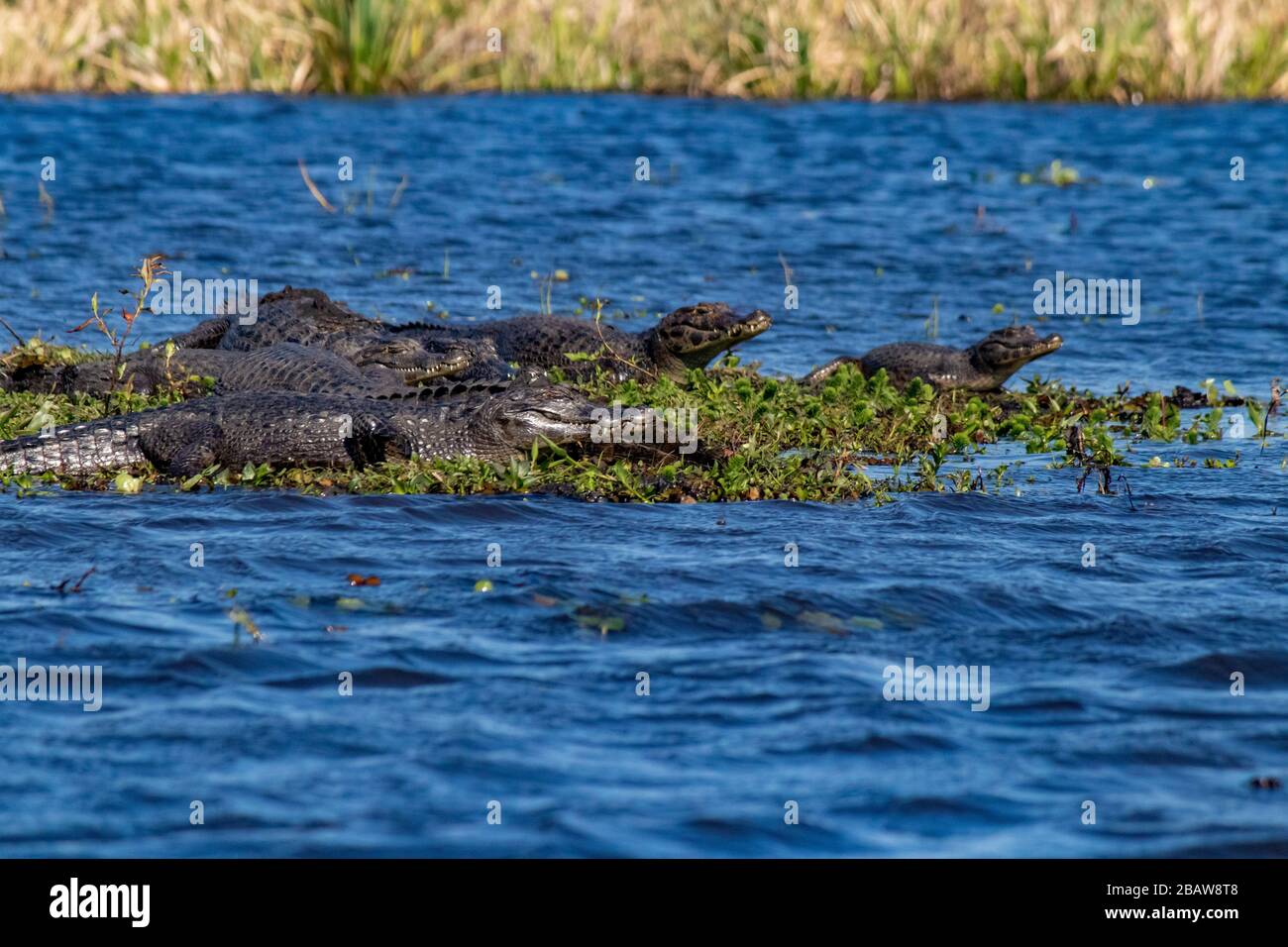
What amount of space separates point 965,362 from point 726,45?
15.2 meters

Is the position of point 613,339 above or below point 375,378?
above

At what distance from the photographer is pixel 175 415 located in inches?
358

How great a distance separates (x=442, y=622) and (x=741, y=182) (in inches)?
609

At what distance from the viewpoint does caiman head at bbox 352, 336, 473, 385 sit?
11305 mm

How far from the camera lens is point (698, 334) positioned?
1145cm

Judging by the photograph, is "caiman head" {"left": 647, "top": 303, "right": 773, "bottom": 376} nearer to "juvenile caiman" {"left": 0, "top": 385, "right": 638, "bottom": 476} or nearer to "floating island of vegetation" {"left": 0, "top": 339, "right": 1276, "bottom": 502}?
"floating island of vegetation" {"left": 0, "top": 339, "right": 1276, "bottom": 502}

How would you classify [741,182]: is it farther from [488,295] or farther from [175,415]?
[175,415]

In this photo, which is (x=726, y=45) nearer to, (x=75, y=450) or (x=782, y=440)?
(x=782, y=440)

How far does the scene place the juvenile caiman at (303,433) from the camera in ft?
29.1

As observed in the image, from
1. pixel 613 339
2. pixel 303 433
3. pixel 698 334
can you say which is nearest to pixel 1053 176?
pixel 613 339

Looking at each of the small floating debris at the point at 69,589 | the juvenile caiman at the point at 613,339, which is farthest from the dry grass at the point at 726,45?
the small floating debris at the point at 69,589
